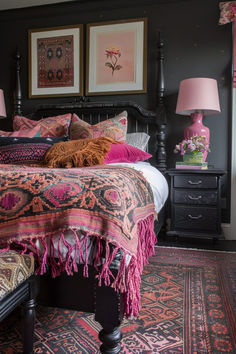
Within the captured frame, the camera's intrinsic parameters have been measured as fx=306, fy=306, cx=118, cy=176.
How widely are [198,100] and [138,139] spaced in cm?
67

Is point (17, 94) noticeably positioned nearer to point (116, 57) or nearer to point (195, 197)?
point (116, 57)

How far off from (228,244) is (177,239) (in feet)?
1.54

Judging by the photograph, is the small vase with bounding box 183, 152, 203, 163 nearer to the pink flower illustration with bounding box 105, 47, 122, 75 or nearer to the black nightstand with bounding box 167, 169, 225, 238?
the black nightstand with bounding box 167, 169, 225, 238

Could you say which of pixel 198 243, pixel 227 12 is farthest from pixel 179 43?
pixel 198 243

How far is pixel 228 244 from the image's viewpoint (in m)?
2.86

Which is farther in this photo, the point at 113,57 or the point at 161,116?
the point at 113,57

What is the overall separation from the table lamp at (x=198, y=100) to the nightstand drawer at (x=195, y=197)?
40 centimetres

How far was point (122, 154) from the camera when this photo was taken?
235 cm

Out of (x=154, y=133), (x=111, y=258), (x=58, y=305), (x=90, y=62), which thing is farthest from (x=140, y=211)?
(x=90, y=62)

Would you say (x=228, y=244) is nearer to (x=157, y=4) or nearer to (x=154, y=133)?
(x=154, y=133)

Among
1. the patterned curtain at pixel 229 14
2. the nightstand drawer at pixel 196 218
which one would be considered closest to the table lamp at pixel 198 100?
the patterned curtain at pixel 229 14

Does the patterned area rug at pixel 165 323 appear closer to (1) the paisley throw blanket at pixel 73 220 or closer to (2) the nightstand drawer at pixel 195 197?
(1) the paisley throw blanket at pixel 73 220

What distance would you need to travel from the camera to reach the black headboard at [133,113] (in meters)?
3.13

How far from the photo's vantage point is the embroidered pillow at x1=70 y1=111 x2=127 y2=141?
9.07 feet
